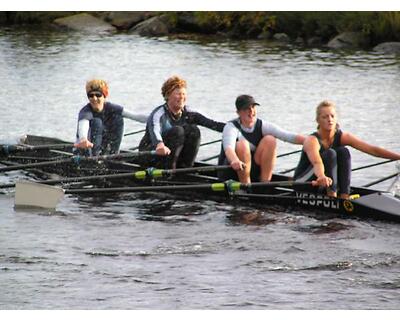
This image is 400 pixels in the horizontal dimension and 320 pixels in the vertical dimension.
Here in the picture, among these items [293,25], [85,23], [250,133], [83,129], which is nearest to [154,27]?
[85,23]

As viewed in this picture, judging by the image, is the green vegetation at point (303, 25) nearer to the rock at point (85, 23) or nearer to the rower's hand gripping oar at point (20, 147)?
the rock at point (85, 23)

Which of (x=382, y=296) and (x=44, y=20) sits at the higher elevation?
(x=44, y=20)

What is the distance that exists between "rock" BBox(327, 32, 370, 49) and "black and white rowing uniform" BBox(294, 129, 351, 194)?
4.38 meters

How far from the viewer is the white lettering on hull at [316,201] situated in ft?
22.4

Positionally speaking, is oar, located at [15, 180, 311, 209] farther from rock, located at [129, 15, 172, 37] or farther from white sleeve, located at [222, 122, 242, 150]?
rock, located at [129, 15, 172, 37]

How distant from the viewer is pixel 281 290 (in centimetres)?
567

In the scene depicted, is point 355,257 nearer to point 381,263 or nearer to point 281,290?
point 381,263

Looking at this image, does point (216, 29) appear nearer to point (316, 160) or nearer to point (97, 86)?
point (97, 86)

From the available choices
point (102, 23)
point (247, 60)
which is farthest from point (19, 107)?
point (247, 60)

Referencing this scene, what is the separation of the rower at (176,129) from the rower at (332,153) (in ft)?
2.68

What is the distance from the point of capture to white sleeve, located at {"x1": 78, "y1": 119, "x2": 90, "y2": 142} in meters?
7.56

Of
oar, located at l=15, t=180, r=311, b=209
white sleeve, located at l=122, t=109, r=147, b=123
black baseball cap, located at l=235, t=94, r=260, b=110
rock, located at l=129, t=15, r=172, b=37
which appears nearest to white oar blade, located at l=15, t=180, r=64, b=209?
oar, located at l=15, t=180, r=311, b=209

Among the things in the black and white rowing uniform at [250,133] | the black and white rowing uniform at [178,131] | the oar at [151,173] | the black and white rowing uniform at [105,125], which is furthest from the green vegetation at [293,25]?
the black and white rowing uniform at [250,133]

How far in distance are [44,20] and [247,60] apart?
4284 millimetres
